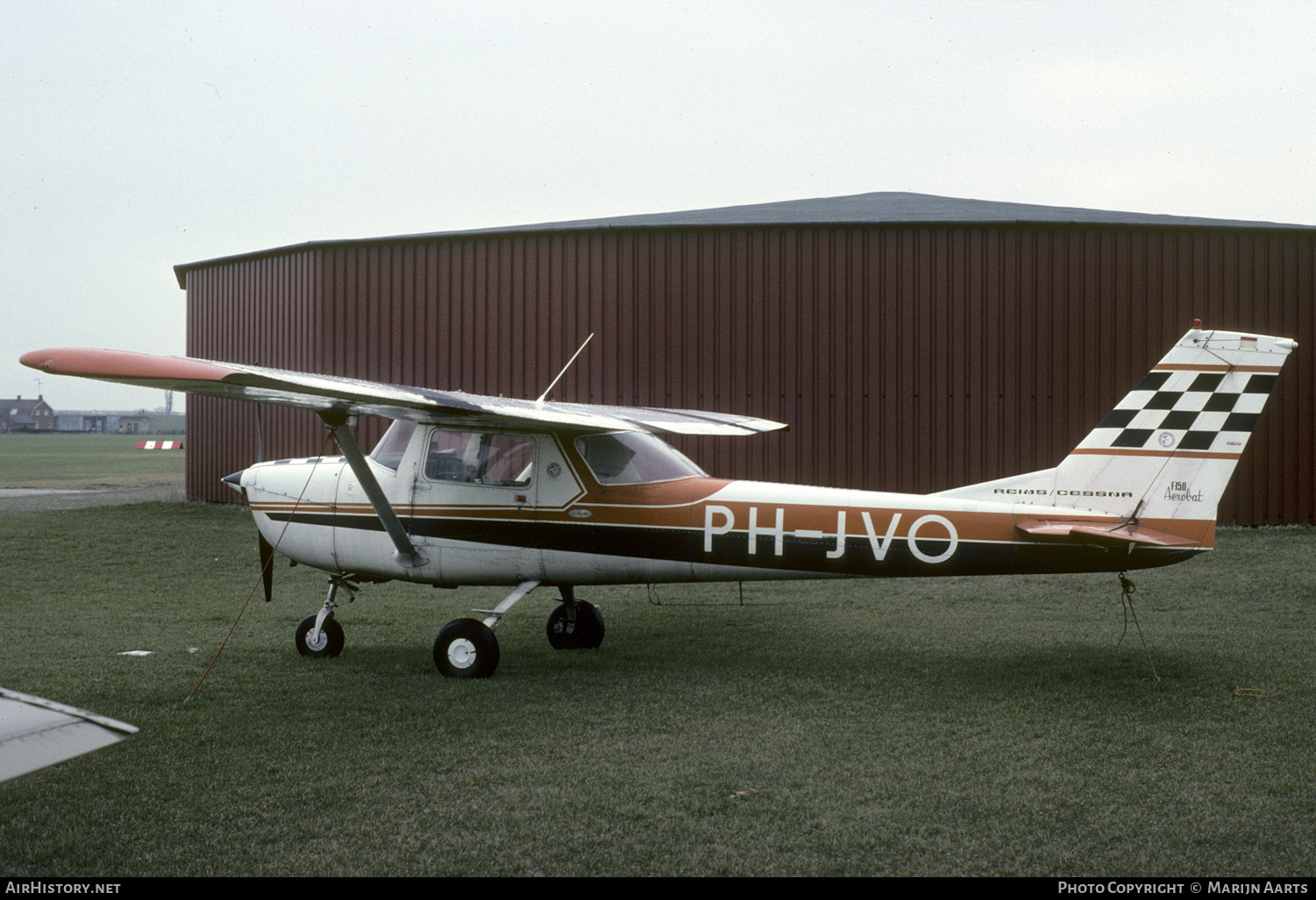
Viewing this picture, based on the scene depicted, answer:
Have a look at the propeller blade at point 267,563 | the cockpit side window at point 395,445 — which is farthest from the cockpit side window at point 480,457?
the propeller blade at point 267,563

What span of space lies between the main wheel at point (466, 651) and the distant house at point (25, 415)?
182 m

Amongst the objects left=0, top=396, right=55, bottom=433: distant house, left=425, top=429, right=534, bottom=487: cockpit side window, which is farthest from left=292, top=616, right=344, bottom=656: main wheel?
left=0, top=396, right=55, bottom=433: distant house

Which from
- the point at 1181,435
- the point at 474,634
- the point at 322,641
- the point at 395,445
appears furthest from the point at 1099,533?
the point at 322,641

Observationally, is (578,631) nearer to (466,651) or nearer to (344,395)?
(466,651)

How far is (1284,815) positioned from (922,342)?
1458 cm

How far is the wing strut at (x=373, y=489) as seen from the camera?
741 cm

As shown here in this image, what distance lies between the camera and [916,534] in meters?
7.34

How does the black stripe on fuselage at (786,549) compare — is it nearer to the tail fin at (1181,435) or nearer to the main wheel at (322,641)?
the tail fin at (1181,435)

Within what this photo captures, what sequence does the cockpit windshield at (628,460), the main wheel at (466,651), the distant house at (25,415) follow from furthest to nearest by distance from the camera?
the distant house at (25,415) < the cockpit windshield at (628,460) < the main wheel at (466,651)

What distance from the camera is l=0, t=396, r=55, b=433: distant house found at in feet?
538

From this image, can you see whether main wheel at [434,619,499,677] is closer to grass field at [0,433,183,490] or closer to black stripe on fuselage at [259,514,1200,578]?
black stripe on fuselage at [259,514,1200,578]

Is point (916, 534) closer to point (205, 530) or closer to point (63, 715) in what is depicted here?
point (63, 715)

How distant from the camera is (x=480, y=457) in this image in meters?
8.30

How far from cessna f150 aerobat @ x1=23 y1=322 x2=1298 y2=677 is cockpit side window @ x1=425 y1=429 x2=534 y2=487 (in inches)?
0.6
